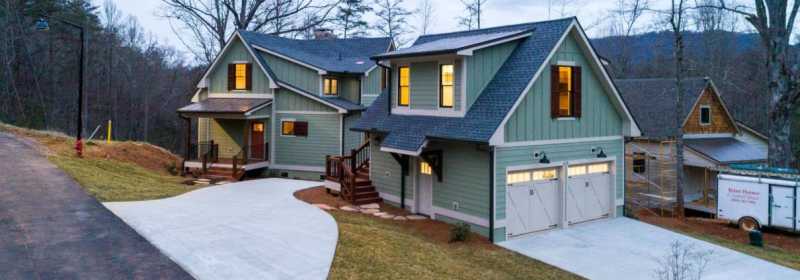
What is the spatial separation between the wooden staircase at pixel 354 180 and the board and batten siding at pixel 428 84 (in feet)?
10.2

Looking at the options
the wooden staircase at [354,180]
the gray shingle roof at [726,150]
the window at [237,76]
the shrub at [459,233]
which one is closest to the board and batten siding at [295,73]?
the window at [237,76]

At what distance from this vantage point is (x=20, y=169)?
16812 millimetres

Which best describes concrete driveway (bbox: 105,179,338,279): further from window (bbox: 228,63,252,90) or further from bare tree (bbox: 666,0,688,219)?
bare tree (bbox: 666,0,688,219)

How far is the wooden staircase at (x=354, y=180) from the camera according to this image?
1733 centimetres

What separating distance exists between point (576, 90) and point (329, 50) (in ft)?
54.0

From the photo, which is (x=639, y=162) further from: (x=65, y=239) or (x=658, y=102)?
(x=65, y=239)

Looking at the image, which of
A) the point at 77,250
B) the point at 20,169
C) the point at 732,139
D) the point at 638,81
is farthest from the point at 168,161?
the point at 732,139

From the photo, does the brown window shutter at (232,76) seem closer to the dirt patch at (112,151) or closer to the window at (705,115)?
the dirt patch at (112,151)

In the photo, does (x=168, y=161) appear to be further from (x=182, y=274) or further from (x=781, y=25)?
(x=781, y=25)

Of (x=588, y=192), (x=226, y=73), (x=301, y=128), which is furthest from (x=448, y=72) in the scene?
(x=226, y=73)

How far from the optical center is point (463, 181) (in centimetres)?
1467

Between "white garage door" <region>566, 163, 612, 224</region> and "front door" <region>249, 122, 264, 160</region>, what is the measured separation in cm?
1473

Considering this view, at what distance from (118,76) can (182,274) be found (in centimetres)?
4166

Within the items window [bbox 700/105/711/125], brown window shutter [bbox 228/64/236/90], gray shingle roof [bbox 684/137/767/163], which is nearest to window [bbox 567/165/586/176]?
gray shingle roof [bbox 684/137/767/163]
